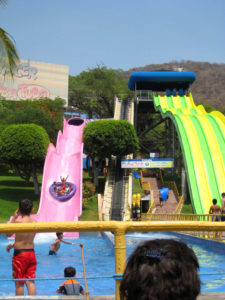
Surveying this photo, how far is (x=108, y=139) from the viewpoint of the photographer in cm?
2469

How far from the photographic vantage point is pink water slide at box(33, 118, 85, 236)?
60.2ft

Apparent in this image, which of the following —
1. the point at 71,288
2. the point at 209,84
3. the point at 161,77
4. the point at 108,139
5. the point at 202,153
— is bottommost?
the point at 71,288

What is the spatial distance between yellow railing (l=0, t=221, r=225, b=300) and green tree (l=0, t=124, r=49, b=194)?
19657mm

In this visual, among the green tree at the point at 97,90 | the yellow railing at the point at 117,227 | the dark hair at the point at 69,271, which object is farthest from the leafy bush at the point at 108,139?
the green tree at the point at 97,90

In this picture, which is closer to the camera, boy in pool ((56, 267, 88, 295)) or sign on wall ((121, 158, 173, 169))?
boy in pool ((56, 267, 88, 295))

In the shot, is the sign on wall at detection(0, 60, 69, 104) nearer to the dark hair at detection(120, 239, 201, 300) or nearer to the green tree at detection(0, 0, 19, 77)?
the green tree at detection(0, 0, 19, 77)

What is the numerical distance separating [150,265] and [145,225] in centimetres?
153

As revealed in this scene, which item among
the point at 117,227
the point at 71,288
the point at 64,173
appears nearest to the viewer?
the point at 117,227

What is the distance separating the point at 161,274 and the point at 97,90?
56598 millimetres

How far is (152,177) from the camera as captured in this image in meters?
31.0

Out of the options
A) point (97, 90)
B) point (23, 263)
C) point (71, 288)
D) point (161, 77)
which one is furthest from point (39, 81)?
point (71, 288)

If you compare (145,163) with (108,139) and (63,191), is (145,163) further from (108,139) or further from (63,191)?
(63,191)

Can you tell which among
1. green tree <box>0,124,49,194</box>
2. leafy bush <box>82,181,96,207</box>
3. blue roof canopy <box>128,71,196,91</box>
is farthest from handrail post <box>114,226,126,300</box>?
blue roof canopy <box>128,71,196,91</box>

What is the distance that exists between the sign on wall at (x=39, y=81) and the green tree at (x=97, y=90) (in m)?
2.69
